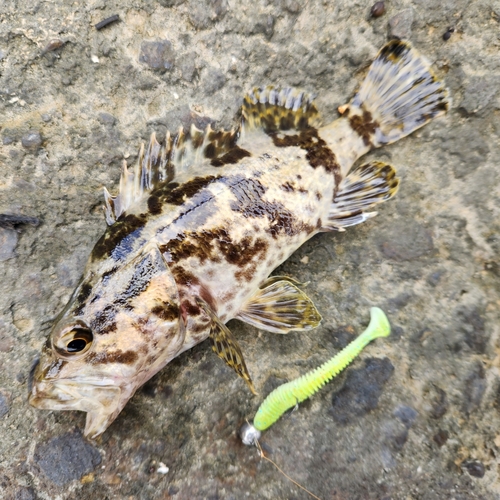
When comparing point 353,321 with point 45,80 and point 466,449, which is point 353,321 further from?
point 45,80

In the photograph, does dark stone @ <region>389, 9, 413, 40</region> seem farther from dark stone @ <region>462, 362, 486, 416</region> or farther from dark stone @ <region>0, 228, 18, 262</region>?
dark stone @ <region>0, 228, 18, 262</region>

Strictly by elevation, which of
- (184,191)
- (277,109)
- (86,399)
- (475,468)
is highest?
(277,109)

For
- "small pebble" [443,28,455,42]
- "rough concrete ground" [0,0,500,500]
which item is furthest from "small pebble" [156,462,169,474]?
"small pebble" [443,28,455,42]

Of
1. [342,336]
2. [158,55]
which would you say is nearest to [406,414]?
[342,336]

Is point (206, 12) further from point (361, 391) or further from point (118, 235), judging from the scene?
point (361, 391)

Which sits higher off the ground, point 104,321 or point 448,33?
point 448,33

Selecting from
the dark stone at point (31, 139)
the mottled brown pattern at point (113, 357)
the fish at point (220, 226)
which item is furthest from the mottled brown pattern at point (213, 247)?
the dark stone at point (31, 139)

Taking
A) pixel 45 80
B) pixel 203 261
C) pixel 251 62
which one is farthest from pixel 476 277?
pixel 45 80
